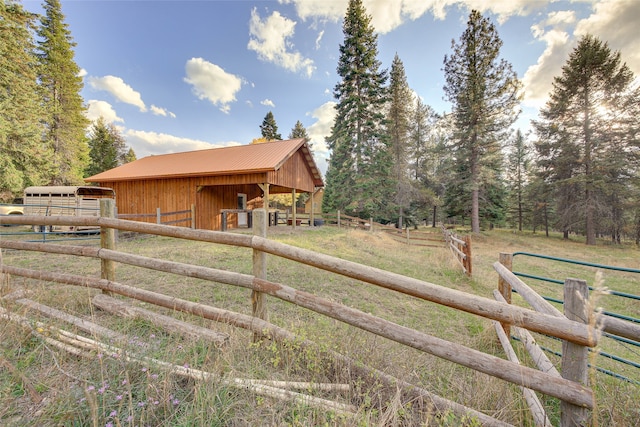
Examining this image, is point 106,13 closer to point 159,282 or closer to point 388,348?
point 159,282

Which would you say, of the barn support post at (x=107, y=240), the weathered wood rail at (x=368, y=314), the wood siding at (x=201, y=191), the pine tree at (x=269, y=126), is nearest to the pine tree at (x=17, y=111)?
the wood siding at (x=201, y=191)

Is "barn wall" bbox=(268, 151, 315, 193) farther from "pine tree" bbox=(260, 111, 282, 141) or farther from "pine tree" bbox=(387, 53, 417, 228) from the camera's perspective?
"pine tree" bbox=(260, 111, 282, 141)

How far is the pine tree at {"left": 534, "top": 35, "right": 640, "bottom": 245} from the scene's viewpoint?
1691cm

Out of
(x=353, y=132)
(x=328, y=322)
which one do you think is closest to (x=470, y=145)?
(x=353, y=132)

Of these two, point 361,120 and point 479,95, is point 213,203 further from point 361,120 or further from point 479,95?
point 479,95

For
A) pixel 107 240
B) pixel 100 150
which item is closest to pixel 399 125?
pixel 107 240

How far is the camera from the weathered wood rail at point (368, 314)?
57.3 inches

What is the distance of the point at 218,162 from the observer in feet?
44.3

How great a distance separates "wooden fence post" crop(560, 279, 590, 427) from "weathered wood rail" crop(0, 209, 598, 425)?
0.06 m

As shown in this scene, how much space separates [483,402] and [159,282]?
17.0 feet

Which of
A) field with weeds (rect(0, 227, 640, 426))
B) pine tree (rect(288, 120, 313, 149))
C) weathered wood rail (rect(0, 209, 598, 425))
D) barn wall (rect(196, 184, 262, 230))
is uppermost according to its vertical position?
pine tree (rect(288, 120, 313, 149))

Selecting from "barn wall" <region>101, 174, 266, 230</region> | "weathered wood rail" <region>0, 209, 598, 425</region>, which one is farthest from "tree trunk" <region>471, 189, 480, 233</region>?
"weathered wood rail" <region>0, 209, 598, 425</region>

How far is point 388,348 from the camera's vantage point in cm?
274

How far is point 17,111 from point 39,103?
3943mm
